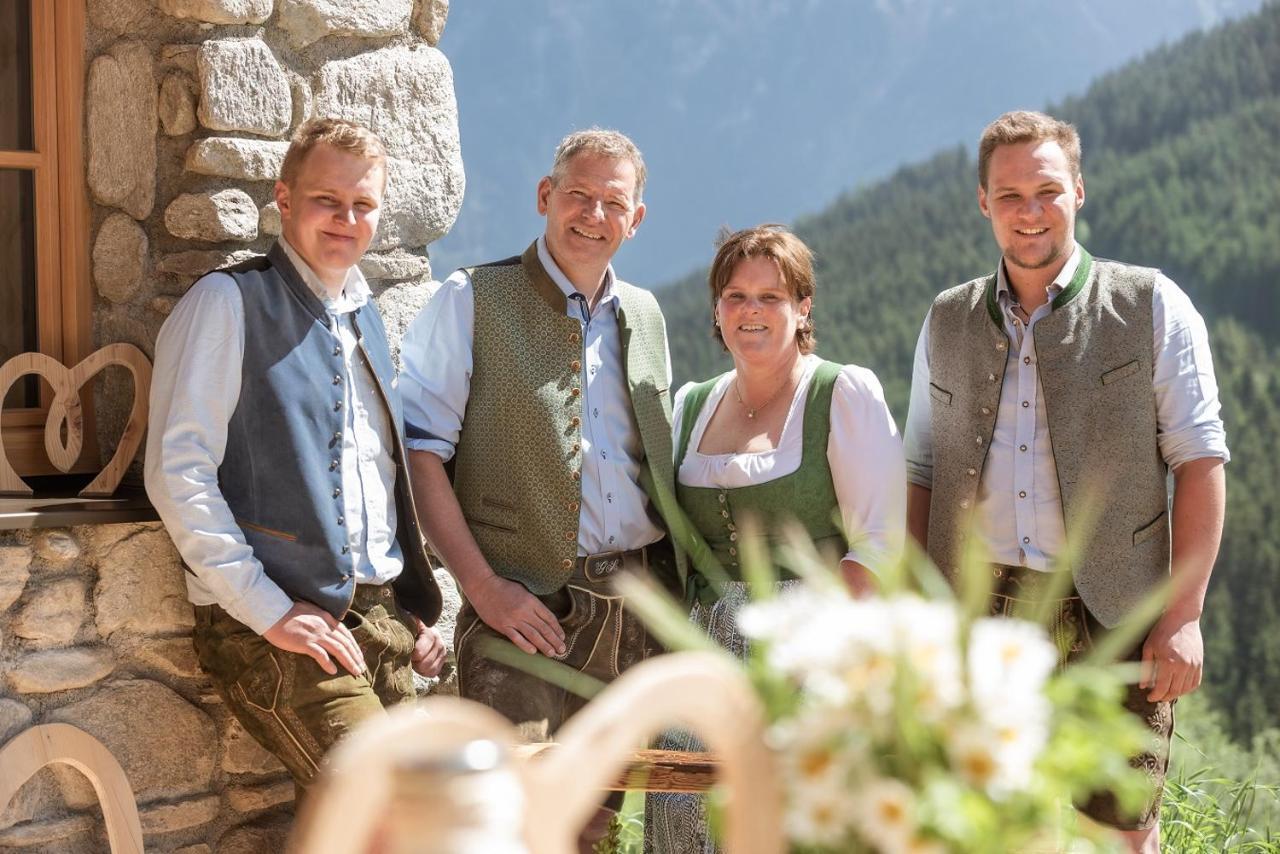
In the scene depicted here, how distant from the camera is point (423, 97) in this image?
3104 millimetres

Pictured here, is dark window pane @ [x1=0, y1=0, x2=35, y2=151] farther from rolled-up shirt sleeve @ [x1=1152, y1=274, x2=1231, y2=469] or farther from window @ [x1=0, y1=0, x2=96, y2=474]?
rolled-up shirt sleeve @ [x1=1152, y1=274, x2=1231, y2=469]

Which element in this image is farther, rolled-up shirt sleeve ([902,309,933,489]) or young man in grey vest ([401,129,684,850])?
rolled-up shirt sleeve ([902,309,933,489])

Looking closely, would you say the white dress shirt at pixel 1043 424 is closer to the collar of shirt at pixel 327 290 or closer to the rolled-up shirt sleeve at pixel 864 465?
the rolled-up shirt sleeve at pixel 864 465

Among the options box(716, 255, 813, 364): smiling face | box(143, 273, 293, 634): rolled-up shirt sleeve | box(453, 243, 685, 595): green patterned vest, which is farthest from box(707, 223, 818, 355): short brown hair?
box(143, 273, 293, 634): rolled-up shirt sleeve

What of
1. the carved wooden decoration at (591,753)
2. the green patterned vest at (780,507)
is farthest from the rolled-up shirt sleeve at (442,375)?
the carved wooden decoration at (591,753)

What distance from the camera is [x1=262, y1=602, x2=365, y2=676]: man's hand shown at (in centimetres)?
237

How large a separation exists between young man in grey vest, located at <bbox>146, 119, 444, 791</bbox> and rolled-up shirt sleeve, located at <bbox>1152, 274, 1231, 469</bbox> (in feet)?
4.70

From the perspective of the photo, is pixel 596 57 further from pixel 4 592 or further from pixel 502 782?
pixel 502 782

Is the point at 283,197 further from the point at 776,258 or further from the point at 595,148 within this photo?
the point at 776,258

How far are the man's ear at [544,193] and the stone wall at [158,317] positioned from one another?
0.34 meters

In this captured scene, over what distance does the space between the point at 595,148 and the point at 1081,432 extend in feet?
3.55

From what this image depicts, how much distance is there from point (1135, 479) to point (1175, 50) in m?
15.2

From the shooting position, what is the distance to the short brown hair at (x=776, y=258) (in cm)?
280

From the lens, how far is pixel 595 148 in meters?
2.80
